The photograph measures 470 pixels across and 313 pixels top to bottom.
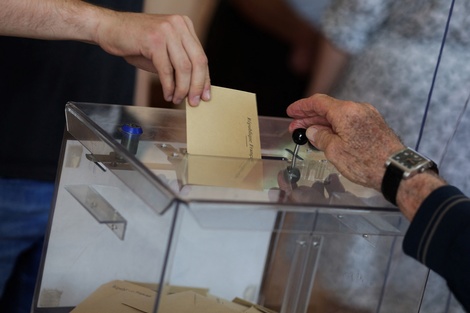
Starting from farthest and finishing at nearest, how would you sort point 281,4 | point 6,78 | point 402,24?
1. point 281,4
2. point 402,24
3. point 6,78

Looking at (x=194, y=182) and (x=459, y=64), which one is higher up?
(x=459, y=64)

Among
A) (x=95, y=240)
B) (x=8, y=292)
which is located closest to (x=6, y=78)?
(x=8, y=292)

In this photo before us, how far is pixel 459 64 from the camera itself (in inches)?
77.3

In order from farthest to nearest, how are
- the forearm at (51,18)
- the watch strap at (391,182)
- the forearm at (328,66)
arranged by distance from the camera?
the forearm at (328,66) < the forearm at (51,18) < the watch strap at (391,182)

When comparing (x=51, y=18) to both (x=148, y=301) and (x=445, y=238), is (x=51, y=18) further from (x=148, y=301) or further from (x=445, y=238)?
(x=445, y=238)

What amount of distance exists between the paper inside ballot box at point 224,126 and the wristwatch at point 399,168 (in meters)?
0.20

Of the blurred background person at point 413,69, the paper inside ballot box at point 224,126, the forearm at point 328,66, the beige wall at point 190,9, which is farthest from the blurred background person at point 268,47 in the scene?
the paper inside ballot box at point 224,126

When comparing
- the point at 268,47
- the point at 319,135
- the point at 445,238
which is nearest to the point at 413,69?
the point at 319,135

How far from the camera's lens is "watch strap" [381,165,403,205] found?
125 cm

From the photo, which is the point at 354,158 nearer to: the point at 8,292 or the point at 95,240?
the point at 95,240

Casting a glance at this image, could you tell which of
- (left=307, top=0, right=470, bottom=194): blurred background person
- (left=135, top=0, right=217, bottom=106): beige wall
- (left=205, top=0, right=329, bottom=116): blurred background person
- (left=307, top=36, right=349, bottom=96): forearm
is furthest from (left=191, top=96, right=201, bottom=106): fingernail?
(left=135, top=0, right=217, bottom=106): beige wall

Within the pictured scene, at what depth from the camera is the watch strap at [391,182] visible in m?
1.25

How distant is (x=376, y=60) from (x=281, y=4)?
141cm

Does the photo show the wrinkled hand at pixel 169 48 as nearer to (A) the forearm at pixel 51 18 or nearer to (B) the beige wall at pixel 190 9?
(A) the forearm at pixel 51 18
